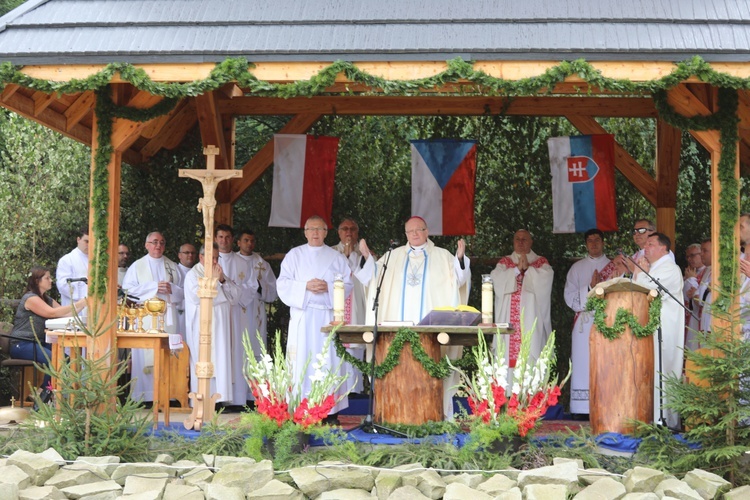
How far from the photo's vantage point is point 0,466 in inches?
348

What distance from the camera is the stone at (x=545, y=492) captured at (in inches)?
323

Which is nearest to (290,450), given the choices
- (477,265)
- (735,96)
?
(735,96)

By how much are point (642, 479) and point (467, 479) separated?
132 centimetres

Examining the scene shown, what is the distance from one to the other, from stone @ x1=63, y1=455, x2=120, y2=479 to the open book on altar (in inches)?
111

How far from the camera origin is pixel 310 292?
11531mm

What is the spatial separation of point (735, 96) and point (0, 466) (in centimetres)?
690

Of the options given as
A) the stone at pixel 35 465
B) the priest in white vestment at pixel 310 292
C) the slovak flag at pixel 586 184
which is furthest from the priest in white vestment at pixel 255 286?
the stone at pixel 35 465

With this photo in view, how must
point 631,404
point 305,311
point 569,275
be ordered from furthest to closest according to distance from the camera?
point 569,275 < point 305,311 < point 631,404

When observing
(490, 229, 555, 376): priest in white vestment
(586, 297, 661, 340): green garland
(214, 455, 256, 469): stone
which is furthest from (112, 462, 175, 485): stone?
(490, 229, 555, 376): priest in white vestment

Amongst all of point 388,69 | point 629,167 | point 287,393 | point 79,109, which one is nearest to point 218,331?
point 79,109

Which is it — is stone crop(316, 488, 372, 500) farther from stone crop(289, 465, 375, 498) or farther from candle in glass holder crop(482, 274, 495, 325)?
candle in glass holder crop(482, 274, 495, 325)

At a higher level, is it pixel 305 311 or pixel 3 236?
pixel 3 236

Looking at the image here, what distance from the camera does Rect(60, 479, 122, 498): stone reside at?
859cm

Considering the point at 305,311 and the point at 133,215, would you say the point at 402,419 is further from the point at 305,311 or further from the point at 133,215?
the point at 133,215
